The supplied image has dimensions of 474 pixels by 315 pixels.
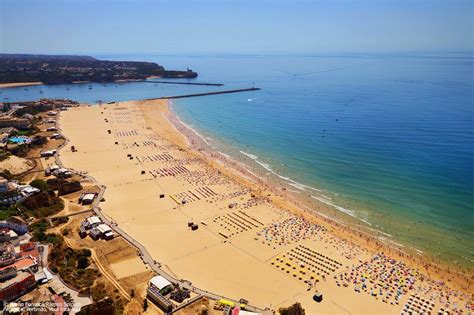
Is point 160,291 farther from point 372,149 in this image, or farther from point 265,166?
point 372,149

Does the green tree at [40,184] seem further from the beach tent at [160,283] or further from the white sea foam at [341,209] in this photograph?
the white sea foam at [341,209]

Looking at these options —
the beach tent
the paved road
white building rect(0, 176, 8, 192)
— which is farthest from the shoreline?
white building rect(0, 176, 8, 192)

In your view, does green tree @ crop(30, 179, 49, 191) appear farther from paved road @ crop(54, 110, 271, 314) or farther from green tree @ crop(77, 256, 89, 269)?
green tree @ crop(77, 256, 89, 269)

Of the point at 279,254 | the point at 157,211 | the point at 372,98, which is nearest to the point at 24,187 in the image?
the point at 157,211

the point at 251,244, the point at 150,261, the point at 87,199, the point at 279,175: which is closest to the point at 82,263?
the point at 150,261

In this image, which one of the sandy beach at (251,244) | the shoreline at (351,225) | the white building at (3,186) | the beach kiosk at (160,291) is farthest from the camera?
the white building at (3,186)

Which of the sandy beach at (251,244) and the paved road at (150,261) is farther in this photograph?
the sandy beach at (251,244)

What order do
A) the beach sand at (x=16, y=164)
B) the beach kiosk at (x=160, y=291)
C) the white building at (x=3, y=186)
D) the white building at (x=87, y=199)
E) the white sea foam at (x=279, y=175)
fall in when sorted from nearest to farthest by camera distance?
the beach kiosk at (x=160, y=291)
the white building at (x=3, y=186)
the white building at (x=87, y=199)
the white sea foam at (x=279, y=175)
the beach sand at (x=16, y=164)

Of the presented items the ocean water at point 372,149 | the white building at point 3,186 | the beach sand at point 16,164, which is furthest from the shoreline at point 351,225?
the white building at point 3,186
